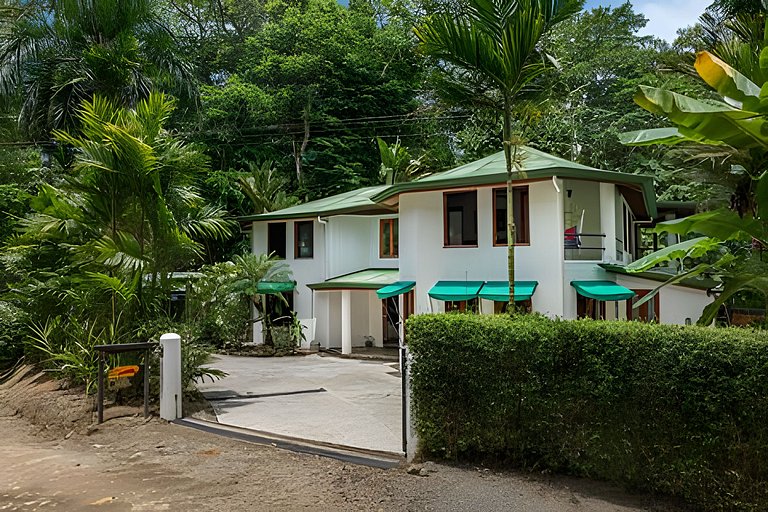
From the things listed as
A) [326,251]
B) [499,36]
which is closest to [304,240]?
[326,251]

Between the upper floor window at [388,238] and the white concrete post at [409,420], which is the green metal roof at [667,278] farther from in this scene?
the white concrete post at [409,420]

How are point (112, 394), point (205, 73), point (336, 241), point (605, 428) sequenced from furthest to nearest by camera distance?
1. point (205, 73)
2. point (336, 241)
3. point (112, 394)
4. point (605, 428)

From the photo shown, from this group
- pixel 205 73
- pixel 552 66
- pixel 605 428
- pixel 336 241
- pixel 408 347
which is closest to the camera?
pixel 605 428

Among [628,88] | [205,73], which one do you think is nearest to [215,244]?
[205,73]

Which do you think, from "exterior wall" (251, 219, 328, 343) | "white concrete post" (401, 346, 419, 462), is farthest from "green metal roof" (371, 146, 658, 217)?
"white concrete post" (401, 346, 419, 462)

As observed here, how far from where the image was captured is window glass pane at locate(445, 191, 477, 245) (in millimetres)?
15562

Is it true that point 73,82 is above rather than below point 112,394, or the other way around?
above

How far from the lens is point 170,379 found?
910 centimetres

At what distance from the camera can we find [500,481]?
5.82 meters

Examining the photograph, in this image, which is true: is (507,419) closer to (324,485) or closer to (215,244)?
(324,485)

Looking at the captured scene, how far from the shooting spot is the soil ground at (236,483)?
17.6 ft

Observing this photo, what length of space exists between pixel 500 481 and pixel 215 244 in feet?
85.6

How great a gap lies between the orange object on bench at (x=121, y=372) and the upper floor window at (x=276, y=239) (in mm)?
13027

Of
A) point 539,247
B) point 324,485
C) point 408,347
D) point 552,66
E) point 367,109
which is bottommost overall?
point 324,485
